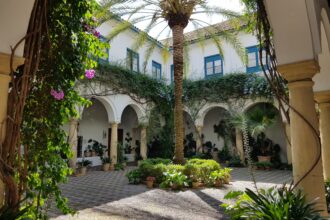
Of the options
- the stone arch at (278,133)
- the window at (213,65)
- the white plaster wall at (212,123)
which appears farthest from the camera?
the white plaster wall at (212,123)

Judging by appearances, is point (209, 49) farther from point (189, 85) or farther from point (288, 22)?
point (288, 22)

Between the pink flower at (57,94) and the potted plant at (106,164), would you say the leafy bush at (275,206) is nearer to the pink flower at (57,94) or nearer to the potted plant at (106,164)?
the pink flower at (57,94)

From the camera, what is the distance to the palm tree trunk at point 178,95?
10.1 metres

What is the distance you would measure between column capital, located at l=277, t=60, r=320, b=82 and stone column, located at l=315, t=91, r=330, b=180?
2.16m

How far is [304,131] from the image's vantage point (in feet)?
10.7

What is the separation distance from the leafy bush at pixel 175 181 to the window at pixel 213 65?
1078cm

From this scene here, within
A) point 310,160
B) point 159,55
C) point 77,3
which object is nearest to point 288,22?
point 310,160

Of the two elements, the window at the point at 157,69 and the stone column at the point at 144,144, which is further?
the window at the point at 157,69

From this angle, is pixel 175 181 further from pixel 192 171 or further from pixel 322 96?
pixel 322 96

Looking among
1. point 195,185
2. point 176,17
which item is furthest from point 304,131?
point 176,17

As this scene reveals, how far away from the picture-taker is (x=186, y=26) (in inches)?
424

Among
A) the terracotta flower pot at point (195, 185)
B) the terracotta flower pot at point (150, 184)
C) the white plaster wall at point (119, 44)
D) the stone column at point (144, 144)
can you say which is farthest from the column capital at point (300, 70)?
the stone column at point (144, 144)

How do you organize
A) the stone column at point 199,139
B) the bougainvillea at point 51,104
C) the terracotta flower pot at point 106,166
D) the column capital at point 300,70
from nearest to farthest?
the bougainvillea at point 51,104 → the column capital at point 300,70 → the terracotta flower pot at point 106,166 → the stone column at point 199,139

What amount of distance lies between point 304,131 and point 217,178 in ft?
20.9
